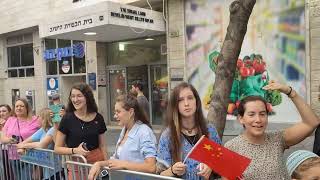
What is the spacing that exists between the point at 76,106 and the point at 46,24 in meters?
9.44

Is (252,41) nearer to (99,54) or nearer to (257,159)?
(99,54)

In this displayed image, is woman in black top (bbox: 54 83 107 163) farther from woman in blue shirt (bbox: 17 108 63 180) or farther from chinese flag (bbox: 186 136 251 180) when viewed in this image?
chinese flag (bbox: 186 136 251 180)

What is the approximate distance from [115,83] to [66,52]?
8.84 ft

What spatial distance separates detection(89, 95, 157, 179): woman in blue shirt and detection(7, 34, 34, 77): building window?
1549cm

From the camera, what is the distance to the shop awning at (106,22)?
11.1 meters

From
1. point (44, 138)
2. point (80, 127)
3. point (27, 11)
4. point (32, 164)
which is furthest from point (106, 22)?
point (27, 11)

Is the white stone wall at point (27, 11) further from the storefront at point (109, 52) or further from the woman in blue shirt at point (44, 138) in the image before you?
the woman in blue shirt at point (44, 138)

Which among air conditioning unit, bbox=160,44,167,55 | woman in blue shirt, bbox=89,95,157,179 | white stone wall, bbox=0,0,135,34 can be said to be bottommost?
woman in blue shirt, bbox=89,95,157,179

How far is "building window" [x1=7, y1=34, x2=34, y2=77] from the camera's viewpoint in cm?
1850

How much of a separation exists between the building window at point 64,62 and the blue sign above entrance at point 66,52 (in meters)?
0.05

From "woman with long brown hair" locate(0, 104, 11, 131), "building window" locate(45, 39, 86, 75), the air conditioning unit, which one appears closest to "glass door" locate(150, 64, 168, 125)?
the air conditioning unit

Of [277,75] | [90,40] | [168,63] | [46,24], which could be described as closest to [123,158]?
[277,75]

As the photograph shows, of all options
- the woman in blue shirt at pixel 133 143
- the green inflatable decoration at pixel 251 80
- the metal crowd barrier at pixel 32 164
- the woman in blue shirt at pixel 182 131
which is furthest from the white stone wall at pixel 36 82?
the woman in blue shirt at pixel 182 131

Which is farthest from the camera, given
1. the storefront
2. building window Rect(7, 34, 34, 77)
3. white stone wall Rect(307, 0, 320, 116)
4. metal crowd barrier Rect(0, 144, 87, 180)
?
building window Rect(7, 34, 34, 77)
